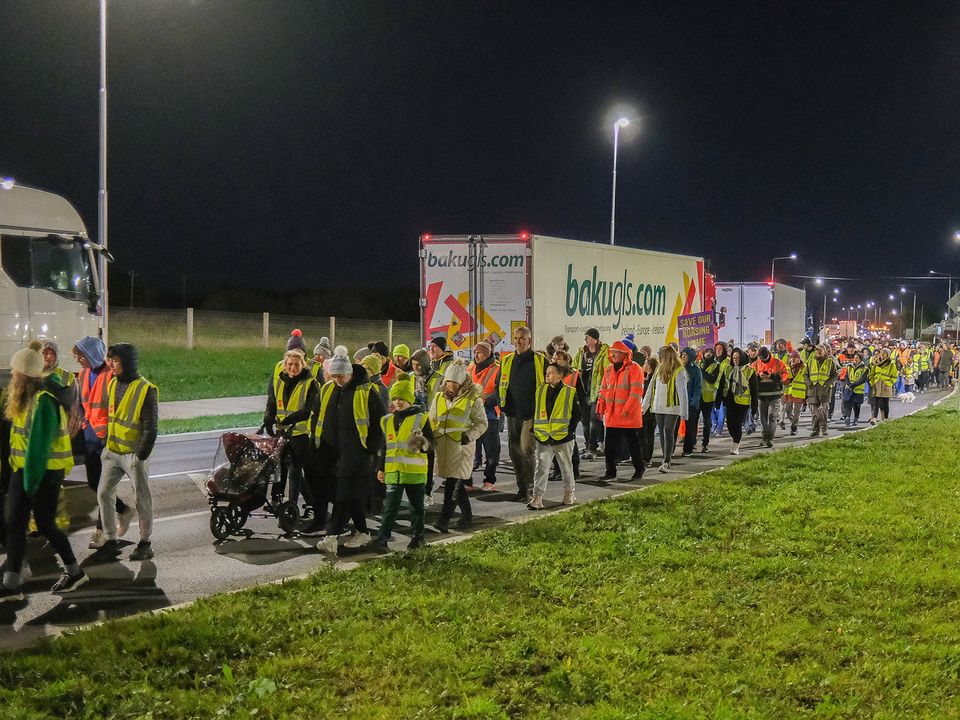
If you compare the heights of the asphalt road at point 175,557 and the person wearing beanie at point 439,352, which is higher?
the person wearing beanie at point 439,352

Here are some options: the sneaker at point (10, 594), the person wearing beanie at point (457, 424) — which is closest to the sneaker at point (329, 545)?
the person wearing beanie at point (457, 424)

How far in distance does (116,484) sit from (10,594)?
1478 mm

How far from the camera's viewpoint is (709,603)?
6.38 metres

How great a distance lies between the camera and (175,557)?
8039mm

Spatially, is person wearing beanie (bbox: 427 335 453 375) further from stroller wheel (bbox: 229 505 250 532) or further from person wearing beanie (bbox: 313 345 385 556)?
stroller wheel (bbox: 229 505 250 532)

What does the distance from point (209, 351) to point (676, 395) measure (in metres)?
24.7

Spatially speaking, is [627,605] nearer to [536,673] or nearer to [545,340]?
[536,673]

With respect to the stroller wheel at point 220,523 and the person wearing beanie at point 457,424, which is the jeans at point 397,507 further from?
the stroller wheel at point 220,523

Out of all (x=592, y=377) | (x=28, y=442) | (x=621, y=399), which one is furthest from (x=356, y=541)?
(x=592, y=377)

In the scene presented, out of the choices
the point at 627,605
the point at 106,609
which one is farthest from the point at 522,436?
the point at 106,609

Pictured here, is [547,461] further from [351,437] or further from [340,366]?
[340,366]

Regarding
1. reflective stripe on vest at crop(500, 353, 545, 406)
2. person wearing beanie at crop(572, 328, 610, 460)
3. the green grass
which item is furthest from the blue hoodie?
the green grass

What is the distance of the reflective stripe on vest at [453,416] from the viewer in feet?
29.1

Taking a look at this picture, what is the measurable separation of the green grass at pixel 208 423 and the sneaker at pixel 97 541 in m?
8.93
